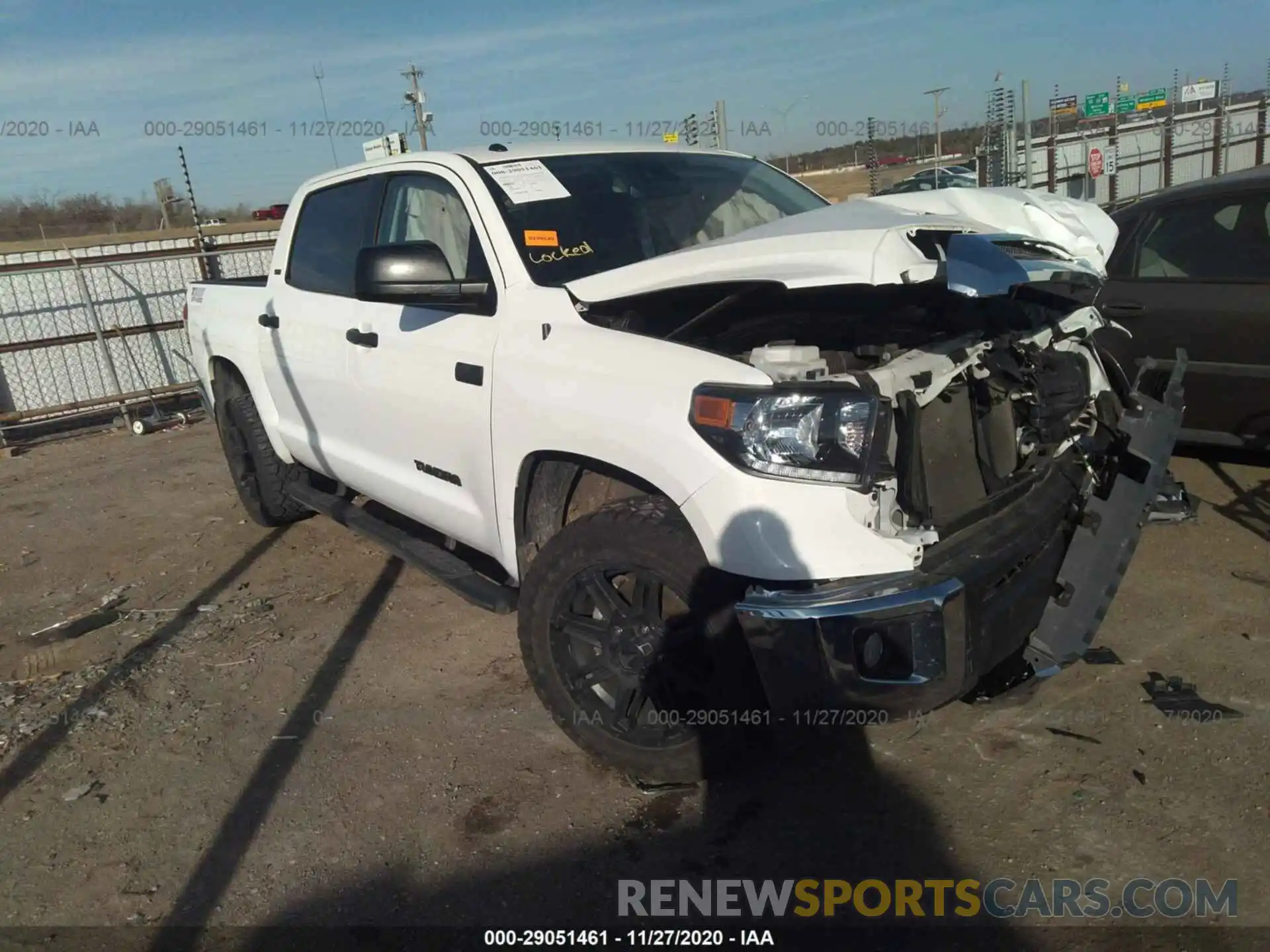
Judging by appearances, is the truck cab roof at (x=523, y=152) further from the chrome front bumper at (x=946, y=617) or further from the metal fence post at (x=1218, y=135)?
the metal fence post at (x=1218, y=135)

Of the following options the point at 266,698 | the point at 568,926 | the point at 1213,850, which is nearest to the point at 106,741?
the point at 266,698

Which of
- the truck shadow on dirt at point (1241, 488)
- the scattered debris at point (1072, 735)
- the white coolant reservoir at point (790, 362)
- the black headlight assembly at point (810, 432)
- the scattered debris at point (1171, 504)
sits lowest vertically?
the scattered debris at point (1072, 735)

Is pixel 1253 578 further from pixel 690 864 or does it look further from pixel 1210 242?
pixel 690 864

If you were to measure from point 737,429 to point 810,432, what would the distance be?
0.60 feet

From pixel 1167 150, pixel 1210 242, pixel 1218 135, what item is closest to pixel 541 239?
pixel 1210 242

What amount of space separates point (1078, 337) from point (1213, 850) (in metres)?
1.75

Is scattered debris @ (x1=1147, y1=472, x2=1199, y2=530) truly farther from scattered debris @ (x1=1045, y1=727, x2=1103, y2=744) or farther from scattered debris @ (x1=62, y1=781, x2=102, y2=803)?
scattered debris @ (x1=62, y1=781, x2=102, y2=803)

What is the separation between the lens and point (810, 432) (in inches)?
96.2

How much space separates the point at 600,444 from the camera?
2.82 m

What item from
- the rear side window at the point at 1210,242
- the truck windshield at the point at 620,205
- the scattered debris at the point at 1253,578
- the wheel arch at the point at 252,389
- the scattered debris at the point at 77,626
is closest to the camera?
the truck windshield at the point at 620,205

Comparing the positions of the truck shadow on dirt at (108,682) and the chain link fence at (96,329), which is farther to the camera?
the chain link fence at (96,329)

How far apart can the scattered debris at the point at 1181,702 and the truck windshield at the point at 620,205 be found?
2332 mm

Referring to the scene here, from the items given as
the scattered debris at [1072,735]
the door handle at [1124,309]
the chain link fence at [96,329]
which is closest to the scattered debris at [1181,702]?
the scattered debris at [1072,735]

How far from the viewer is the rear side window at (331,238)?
441cm
